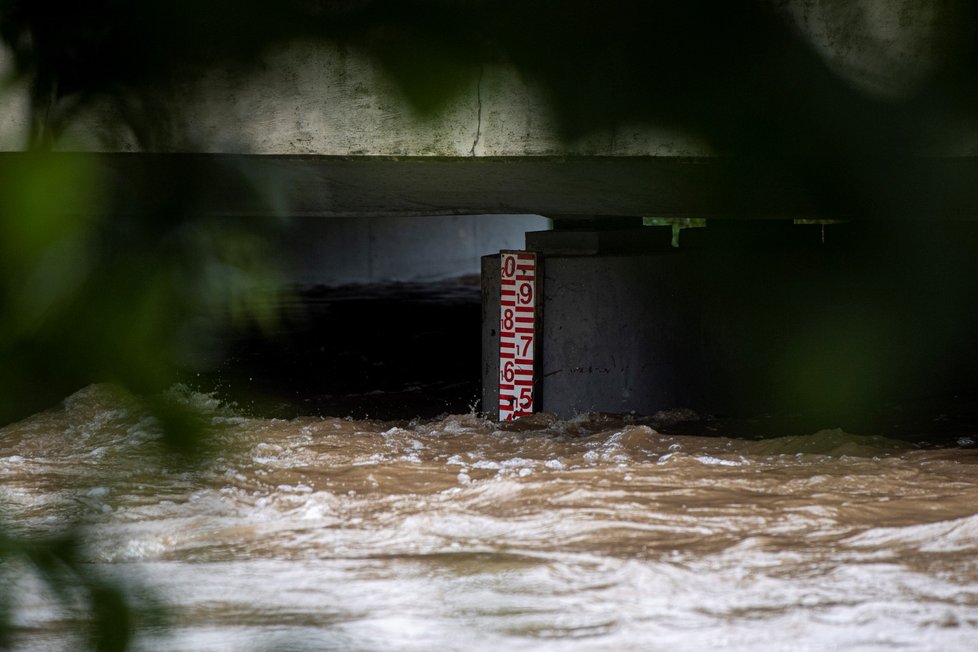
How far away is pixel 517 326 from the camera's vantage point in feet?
22.0

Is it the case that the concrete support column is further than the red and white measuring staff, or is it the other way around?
the concrete support column

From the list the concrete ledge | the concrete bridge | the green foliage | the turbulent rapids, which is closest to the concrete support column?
the concrete bridge

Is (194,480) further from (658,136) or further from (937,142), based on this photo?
(937,142)

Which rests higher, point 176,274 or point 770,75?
point 770,75

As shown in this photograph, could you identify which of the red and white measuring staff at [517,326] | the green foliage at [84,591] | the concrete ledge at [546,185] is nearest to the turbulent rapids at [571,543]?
the red and white measuring staff at [517,326]

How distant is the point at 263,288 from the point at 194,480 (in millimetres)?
138

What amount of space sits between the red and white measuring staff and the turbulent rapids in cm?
108

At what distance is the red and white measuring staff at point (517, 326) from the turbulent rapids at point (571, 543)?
3.55 feet

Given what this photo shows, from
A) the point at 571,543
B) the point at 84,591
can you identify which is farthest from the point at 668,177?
the point at 84,591

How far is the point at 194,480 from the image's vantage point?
63 centimetres

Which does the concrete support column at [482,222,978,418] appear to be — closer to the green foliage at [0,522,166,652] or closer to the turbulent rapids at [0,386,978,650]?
the turbulent rapids at [0,386,978,650]

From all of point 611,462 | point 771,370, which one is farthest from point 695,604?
point 771,370

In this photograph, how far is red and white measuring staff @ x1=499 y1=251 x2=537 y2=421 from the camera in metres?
6.67

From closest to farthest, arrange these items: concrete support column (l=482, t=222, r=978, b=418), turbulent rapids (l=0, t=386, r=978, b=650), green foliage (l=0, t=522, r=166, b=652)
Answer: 1. green foliage (l=0, t=522, r=166, b=652)
2. turbulent rapids (l=0, t=386, r=978, b=650)
3. concrete support column (l=482, t=222, r=978, b=418)
